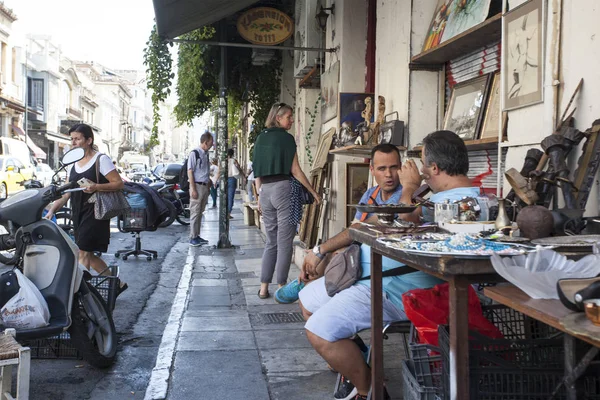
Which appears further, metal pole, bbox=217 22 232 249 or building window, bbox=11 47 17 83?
building window, bbox=11 47 17 83

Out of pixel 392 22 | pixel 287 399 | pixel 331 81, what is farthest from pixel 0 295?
pixel 331 81

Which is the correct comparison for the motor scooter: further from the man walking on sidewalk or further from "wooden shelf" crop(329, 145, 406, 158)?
the man walking on sidewalk

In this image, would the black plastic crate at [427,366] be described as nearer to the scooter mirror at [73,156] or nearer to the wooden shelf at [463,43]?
the wooden shelf at [463,43]

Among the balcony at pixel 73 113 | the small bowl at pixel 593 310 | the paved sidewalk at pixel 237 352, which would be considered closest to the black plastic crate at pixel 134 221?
the paved sidewalk at pixel 237 352

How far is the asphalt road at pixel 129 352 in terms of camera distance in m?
3.83

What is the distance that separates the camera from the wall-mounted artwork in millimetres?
4477

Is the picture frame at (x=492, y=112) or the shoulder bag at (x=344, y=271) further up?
the picture frame at (x=492, y=112)

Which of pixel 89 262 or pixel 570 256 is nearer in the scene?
pixel 570 256

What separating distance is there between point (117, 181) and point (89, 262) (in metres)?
0.81

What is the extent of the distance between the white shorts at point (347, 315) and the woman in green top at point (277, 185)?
299 cm

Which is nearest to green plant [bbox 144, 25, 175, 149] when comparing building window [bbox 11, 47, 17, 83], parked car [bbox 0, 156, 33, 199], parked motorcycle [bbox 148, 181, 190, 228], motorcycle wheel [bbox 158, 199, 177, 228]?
parked motorcycle [bbox 148, 181, 190, 228]

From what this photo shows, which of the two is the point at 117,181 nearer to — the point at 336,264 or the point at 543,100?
the point at 336,264

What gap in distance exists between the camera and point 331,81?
8.34 metres

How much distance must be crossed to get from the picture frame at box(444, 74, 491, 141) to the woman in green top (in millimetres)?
1617
